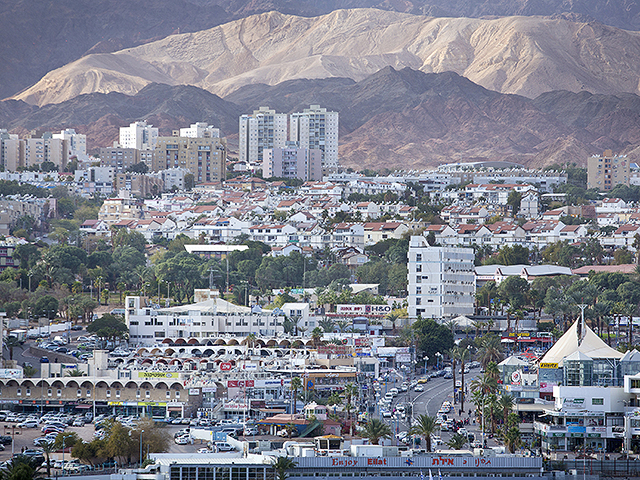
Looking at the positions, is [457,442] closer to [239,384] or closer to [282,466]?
[282,466]

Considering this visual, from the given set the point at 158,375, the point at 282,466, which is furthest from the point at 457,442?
the point at 158,375

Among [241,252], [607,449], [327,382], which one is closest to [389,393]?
[327,382]

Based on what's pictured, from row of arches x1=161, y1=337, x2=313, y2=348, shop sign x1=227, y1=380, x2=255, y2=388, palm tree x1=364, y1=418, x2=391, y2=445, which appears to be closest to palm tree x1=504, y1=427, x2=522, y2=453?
palm tree x1=364, y1=418, x2=391, y2=445

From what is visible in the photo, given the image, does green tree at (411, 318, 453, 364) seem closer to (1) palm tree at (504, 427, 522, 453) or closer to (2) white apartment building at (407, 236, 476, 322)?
(2) white apartment building at (407, 236, 476, 322)

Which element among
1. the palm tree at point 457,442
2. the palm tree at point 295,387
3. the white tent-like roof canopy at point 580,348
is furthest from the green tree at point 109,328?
the palm tree at point 457,442

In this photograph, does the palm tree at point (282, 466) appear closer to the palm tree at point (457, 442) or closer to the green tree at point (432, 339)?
the palm tree at point (457, 442)

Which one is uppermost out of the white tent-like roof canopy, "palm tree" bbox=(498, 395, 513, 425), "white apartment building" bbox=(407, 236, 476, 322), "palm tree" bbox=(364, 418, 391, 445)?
"white apartment building" bbox=(407, 236, 476, 322)
